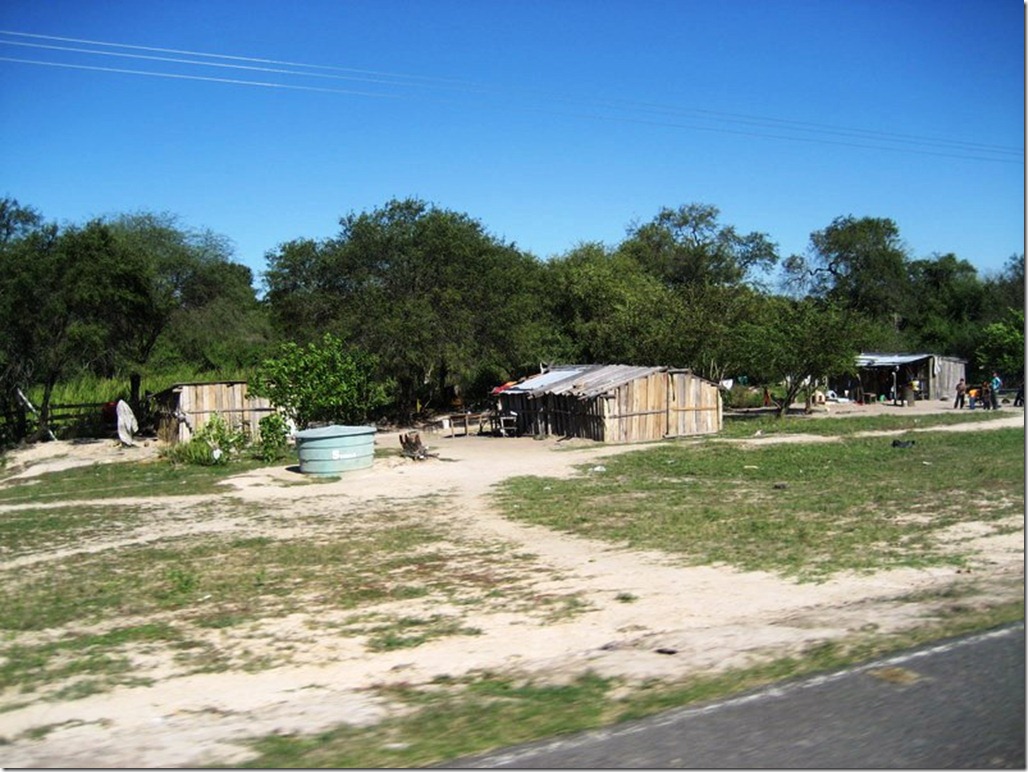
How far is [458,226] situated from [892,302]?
1829 inches

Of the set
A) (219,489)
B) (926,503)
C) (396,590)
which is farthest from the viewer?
(219,489)

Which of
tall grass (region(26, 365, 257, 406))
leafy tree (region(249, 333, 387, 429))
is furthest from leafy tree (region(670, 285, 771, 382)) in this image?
tall grass (region(26, 365, 257, 406))

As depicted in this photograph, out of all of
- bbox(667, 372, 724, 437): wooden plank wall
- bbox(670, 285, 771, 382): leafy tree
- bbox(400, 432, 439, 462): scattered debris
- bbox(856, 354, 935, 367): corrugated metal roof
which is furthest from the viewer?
bbox(856, 354, 935, 367): corrugated metal roof

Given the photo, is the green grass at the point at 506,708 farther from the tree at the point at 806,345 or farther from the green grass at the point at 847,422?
the tree at the point at 806,345

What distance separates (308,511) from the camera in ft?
55.4

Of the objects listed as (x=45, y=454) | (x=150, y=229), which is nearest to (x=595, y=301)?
(x=150, y=229)

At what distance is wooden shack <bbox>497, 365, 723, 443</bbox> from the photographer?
32500 mm

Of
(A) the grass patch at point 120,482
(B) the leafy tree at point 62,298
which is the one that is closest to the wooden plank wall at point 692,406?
(A) the grass patch at point 120,482

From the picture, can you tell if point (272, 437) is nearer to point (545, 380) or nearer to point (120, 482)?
point (120, 482)

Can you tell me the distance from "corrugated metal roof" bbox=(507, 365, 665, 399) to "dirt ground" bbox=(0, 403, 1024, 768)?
20967 mm

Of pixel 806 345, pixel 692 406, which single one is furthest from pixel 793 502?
pixel 806 345

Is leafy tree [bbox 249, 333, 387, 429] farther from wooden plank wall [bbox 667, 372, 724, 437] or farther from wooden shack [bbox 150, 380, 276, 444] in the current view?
wooden plank wall [bbox 667, 372, 724, 437]

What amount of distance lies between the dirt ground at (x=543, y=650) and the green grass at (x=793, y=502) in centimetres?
70

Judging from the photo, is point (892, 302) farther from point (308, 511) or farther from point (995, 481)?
point (308, 511)
